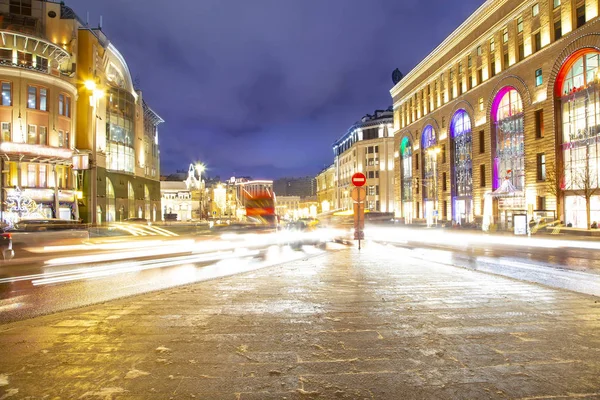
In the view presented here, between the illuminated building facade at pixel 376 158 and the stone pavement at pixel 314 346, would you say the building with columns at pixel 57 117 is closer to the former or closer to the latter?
the stone pavement at pixel 314 346

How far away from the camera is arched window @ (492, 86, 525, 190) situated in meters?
41.8

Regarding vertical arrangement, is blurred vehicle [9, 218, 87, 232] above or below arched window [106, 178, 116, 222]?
below

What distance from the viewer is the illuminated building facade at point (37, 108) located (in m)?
→ 39.7

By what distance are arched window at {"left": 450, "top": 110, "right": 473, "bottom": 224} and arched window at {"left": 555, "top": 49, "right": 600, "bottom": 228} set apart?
15264 millimetres

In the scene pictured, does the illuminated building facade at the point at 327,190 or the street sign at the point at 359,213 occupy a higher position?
the illuminated building facade at the point at 327,190

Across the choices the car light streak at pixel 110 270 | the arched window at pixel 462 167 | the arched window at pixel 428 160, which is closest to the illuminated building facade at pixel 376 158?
the arched window at pixel 428 160

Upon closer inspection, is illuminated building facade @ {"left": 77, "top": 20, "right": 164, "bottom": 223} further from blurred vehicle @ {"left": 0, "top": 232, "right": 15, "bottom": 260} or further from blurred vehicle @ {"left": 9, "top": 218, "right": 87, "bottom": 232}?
blurred vehicle @ {"left": 0, "top": 232, "right": 15, "bottom": 260}

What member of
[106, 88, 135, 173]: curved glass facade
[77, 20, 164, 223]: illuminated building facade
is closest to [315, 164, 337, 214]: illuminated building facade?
[77, 20, 164, 223]: illuminated building facade

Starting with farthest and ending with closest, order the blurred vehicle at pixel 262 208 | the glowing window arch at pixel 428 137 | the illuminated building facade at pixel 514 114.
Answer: the glowing window arch at pixel 428 137 < the blurred vehicle at pixel 262 208 < the illuminated building facade at pixel 514 114

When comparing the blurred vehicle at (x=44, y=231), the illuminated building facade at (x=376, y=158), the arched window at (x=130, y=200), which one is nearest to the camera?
the blurred vehicle at (x=44, y=231)

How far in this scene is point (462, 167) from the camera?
53156 millimetres

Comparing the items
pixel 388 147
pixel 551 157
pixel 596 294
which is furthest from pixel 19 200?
pixel 388 147

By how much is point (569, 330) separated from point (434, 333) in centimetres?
189

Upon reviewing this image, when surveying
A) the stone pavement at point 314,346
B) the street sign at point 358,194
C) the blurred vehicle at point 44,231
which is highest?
the street sign at point 358,194
